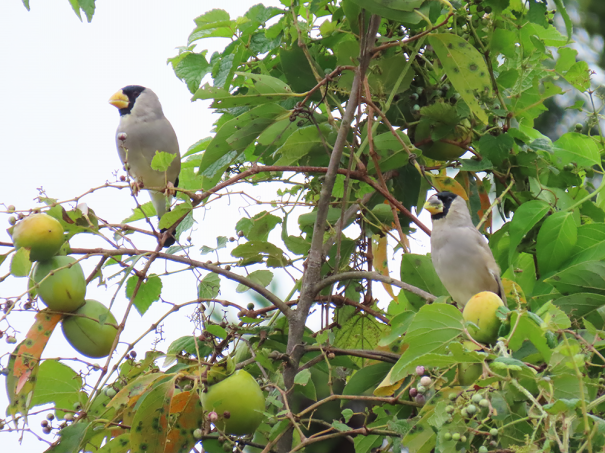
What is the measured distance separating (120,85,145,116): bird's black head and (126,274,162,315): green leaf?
1.87 m

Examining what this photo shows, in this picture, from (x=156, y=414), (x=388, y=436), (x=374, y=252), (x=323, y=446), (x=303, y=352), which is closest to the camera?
(x=156, y=414)

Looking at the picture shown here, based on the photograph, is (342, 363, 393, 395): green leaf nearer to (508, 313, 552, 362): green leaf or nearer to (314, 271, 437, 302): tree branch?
(314, 271, 437, 302): tree branch

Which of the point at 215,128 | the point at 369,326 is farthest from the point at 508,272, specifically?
the point at 215,128

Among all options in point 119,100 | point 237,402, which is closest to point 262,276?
point 237,402

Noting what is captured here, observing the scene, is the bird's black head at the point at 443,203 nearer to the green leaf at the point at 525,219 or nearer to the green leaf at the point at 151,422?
the green leaf at the point at 525,219

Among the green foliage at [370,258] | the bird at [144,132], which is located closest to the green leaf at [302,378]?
the green foliage at [370,258]

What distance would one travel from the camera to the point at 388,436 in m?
1.41

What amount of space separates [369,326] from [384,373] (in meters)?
0.30

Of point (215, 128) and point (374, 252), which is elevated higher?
point (215, 128)

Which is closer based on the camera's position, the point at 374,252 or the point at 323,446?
the point at 323,446

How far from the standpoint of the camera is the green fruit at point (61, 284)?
4.71ft

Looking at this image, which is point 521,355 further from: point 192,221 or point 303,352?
point 192,221

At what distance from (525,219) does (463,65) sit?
41cm

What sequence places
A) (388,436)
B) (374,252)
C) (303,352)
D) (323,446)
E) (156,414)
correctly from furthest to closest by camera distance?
(374,252) < (323,446) < (303,352) < (388,436) < (156,414)
